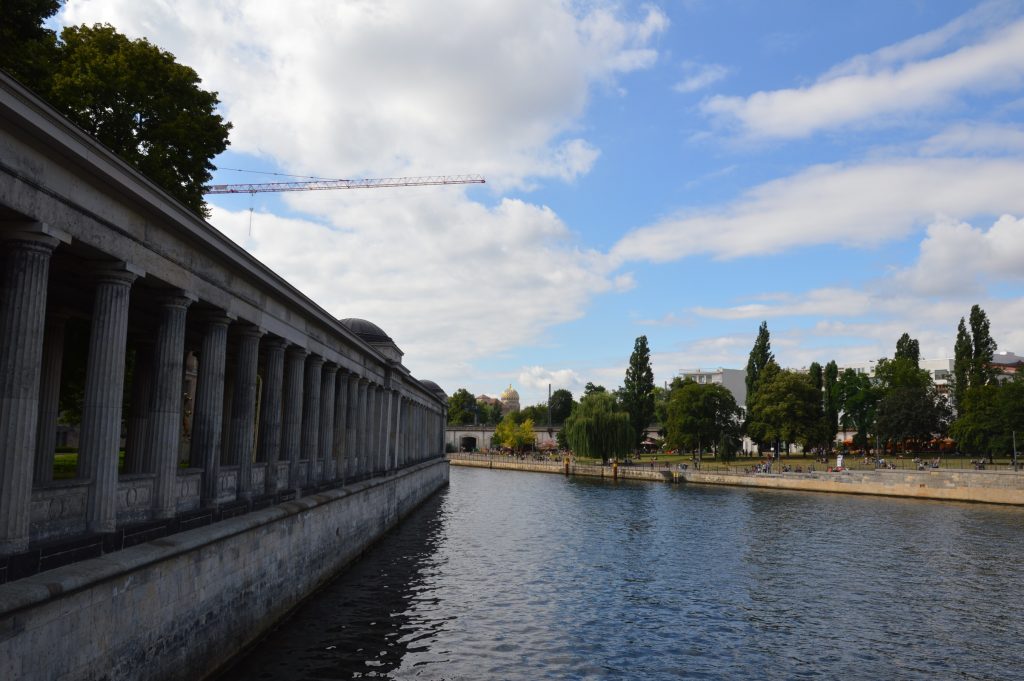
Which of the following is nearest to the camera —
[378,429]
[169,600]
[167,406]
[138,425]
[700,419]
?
[169,600]

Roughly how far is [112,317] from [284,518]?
914 cm

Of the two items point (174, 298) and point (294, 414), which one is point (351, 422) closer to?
point (294, 414)

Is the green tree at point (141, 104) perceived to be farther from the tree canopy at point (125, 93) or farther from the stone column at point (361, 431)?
the stone column at point (361, 431)

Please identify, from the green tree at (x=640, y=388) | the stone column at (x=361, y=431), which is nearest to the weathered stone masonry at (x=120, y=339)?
the stone column at (x=361, y=431)

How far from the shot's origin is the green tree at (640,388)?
374 feet

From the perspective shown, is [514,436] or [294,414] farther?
[514,436]

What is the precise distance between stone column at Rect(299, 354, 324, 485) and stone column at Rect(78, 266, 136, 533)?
14478 mm

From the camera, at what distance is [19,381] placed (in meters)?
11.3

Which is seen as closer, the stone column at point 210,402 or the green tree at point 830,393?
the stone column at point 210,402

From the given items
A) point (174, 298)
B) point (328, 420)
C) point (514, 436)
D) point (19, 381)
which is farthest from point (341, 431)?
point (514, 436)

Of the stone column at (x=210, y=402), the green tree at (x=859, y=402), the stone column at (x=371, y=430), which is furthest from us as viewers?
the green tree at (x=859, y=402)

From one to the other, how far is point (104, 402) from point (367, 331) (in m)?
32.8

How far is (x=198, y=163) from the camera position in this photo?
32.2 metres

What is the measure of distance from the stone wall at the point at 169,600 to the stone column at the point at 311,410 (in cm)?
402
